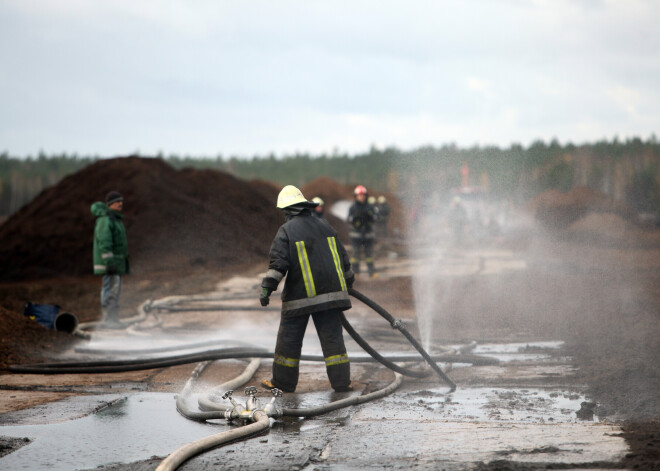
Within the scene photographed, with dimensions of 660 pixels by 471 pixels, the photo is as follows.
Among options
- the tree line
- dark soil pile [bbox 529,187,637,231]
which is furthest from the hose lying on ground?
the tree line

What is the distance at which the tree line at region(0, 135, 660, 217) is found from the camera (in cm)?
7369

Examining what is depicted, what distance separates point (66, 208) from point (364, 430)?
940 inches

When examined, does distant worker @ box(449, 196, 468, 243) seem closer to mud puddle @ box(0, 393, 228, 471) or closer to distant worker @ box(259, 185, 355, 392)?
distant worker @ box(259, 185, 355, 392)

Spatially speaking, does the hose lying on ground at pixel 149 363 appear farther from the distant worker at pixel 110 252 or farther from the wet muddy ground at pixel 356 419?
the distant worker at pixel 110 252

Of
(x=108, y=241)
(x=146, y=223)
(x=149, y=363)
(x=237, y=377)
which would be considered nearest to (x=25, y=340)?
(x=108, y=241)

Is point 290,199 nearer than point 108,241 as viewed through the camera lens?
Yes

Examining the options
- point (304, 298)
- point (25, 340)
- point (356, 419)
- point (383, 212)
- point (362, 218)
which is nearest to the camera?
point (356, 419)

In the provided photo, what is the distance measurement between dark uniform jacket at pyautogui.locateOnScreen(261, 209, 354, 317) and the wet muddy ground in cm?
80

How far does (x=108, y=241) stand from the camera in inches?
414

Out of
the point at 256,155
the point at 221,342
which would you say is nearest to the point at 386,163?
the point at 256,155

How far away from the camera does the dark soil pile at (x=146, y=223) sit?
23609mm

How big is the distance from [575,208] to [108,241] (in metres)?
37.8

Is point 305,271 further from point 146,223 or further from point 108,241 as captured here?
point 146,223

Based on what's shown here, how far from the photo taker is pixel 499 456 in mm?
3986
